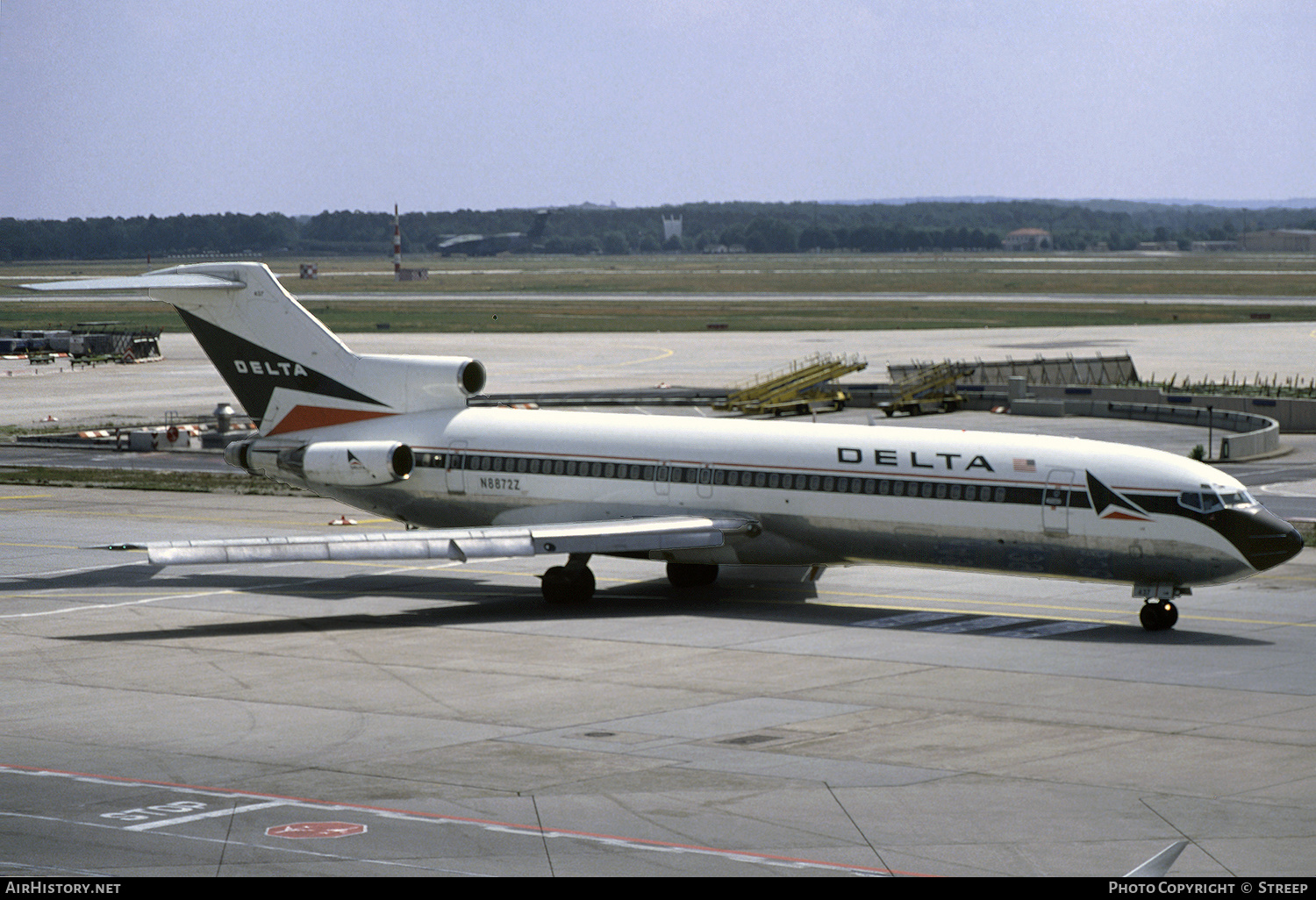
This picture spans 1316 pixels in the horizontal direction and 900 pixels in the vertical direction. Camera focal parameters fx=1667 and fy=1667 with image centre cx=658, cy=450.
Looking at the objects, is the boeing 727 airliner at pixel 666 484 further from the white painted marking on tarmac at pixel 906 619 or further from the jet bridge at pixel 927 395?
the jet bridge at pixel 927 395

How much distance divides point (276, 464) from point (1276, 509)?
85.8ft

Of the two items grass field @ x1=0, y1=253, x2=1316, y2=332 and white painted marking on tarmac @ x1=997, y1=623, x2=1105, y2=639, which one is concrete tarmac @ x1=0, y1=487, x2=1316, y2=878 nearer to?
white painted marking on tarmac @ x1=997, y1=623, x2=1105, y2=639

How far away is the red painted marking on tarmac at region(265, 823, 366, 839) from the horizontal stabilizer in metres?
18.8

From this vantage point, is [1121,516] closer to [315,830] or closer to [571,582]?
[571,582]

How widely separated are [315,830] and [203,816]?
1455mm

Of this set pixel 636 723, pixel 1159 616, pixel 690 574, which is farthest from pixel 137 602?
pixel 1159 616

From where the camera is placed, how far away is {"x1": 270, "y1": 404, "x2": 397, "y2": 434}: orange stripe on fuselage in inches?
1453

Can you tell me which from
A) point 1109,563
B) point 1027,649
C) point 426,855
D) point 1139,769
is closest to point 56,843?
point 426,855

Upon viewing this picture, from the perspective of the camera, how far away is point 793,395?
71.5m

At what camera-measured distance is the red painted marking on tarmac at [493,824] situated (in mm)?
16172

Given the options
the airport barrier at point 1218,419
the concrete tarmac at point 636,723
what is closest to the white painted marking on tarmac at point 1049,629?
the concrete tarmac at point 636,723

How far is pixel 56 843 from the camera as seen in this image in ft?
55.3

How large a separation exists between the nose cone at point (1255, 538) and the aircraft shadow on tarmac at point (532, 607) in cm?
146
